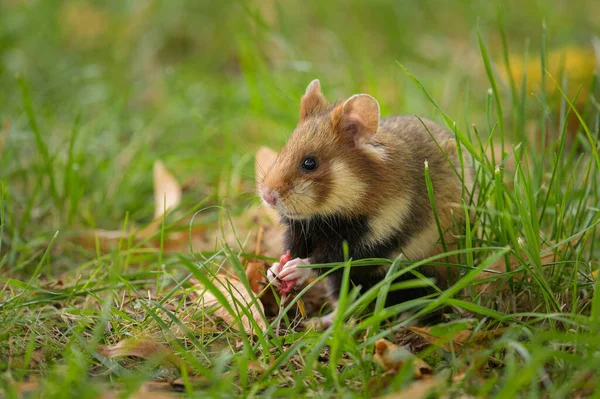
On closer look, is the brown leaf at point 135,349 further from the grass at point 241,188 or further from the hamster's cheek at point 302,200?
the hamster's cheek at point 302,200

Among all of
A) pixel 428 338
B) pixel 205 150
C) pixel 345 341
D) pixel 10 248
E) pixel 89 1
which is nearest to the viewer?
pixel 345 341

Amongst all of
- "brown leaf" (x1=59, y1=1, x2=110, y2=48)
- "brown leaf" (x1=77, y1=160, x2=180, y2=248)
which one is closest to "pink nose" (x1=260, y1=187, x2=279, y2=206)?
"brown leaf" (x1=77, y1=160, x2=180, y2=248)

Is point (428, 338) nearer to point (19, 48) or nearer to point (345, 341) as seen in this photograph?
point (345, 341)

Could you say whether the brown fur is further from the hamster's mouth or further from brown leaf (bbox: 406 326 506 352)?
brown leaf (bbox: 406 326 506 352)

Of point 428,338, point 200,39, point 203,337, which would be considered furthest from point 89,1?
point 428,338

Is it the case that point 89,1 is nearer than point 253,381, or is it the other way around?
point 253,381

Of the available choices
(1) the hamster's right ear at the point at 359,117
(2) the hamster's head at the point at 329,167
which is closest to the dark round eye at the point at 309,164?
(2) the hamster's head at the point at 329,167

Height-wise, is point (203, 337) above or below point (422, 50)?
below

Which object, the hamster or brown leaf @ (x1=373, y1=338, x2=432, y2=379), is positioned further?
the hamster
